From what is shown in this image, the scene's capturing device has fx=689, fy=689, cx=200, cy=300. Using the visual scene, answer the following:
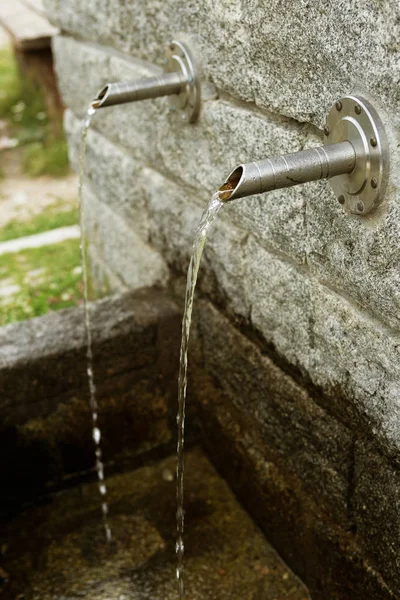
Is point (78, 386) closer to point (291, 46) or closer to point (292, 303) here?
point (292, 303)

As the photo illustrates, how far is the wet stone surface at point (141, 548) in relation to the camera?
2.23m

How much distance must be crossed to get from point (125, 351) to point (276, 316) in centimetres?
76

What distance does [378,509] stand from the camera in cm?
170

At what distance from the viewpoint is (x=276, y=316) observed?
196 centimetres

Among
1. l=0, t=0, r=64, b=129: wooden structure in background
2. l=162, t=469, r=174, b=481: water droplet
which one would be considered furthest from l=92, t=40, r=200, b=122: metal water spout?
l=0, t=0, r=64, b=129: wooden structure in background

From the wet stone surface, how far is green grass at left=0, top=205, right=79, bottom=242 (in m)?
2.51

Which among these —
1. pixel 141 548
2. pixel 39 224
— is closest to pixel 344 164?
pixel 141 548

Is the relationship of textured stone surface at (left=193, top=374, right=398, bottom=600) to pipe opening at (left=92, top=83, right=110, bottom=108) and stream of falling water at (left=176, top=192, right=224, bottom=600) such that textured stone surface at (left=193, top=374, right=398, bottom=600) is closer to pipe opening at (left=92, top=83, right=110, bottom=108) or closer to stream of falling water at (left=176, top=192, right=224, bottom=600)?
stream of falling water at (left=176, top=192, right=224, bottom=600)

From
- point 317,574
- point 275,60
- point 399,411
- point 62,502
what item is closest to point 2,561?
point 62,502

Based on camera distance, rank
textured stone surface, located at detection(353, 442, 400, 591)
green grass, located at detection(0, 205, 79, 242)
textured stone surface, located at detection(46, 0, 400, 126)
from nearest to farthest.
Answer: textured stone surface, located at detection(46, 0, 400, 126) < textured stone surface, located at detection(353, 442, 400, 591) < green grass, located at detection(0, 205, 79, 242)

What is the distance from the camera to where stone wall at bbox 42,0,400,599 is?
1.47 metres

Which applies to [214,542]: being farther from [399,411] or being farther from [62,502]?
[399,411]

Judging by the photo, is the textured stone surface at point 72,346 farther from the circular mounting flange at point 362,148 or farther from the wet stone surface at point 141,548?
the circular mounting flange at point 362,148

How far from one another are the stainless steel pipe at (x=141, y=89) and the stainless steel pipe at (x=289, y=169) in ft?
2.47
